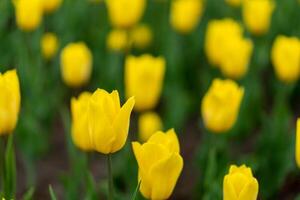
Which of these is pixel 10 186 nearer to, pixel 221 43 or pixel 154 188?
pixel 154 188

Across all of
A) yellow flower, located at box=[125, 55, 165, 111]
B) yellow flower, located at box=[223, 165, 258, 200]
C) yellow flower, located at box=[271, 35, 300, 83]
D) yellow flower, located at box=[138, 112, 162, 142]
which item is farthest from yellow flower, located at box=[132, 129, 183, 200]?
yellow flower, located at box=[271, 35, 300, 83]

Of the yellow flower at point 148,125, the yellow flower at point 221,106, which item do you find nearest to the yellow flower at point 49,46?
the yellow flower at point 148,125

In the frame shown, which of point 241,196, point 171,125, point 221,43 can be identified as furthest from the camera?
point 171,125

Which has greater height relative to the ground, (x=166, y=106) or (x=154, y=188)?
(x=154, y=188)

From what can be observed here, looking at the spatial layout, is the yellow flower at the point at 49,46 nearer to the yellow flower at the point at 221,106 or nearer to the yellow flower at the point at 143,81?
the yellow flower at the point at 143,81

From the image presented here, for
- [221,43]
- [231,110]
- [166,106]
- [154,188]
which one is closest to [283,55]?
[221,43]

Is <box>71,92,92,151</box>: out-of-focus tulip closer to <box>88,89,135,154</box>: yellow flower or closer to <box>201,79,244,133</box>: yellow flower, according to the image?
<box>88,89,135,154</box>: yellow flower

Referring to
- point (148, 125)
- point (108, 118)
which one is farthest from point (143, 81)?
point (108, 118)
